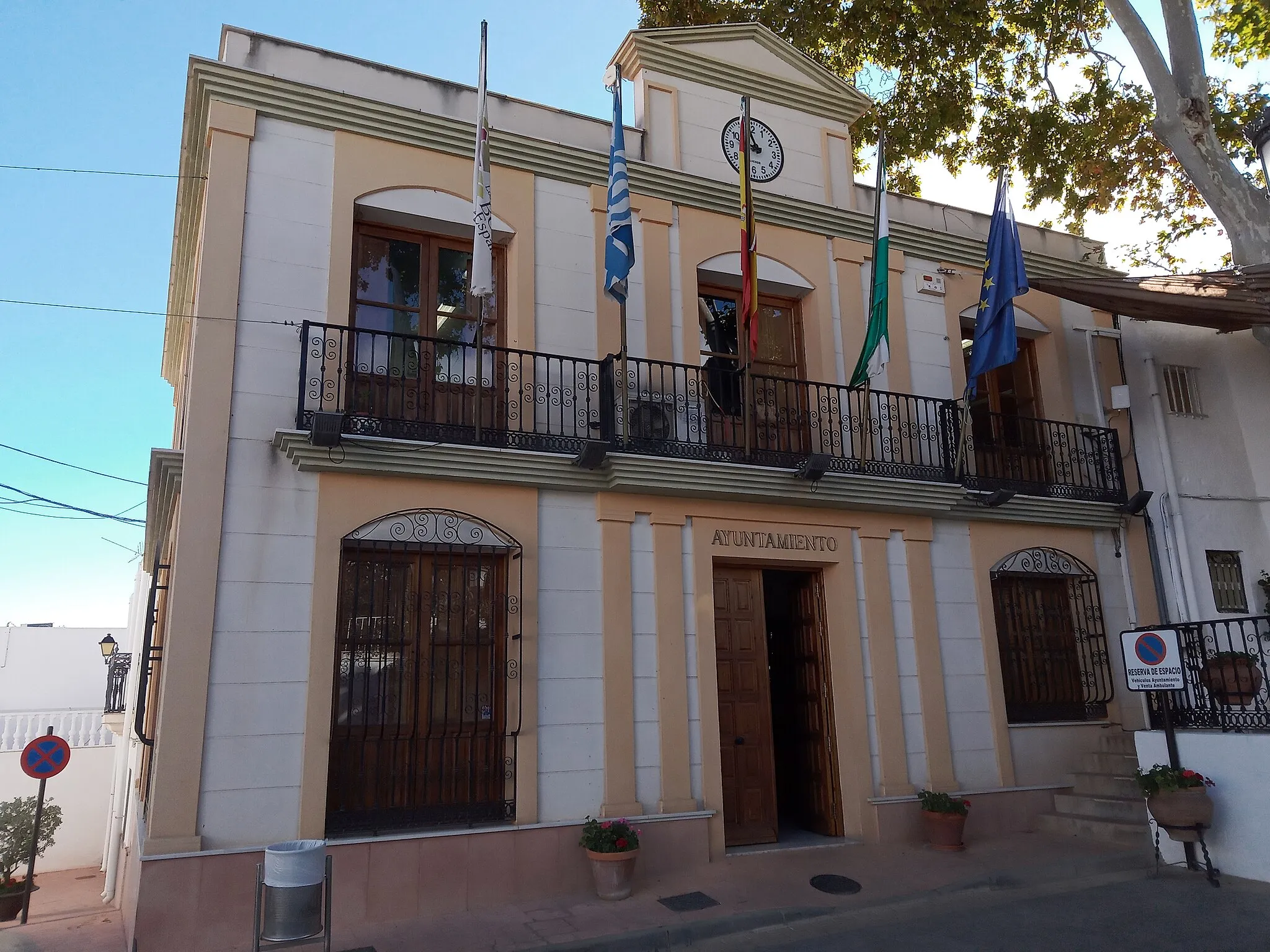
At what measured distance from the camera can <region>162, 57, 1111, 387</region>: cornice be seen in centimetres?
784

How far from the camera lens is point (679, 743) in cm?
800

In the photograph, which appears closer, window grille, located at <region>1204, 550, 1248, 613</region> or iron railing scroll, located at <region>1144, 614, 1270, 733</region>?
iron railing scroll, located at <region>1144, 614, 1270, 733</region>

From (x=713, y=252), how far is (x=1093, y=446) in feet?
17.0

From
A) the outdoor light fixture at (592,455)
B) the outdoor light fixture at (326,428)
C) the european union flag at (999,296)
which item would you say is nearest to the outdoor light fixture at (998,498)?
the european union flag at (999,296)

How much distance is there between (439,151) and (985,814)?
8.28 metres

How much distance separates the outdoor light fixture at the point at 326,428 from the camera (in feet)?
22.9

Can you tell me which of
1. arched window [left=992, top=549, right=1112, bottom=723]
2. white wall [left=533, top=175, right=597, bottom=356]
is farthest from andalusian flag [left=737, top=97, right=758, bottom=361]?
arched window [left=992, top=549, right=1112, bottom=723]

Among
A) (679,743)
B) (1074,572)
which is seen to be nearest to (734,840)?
(679,743)

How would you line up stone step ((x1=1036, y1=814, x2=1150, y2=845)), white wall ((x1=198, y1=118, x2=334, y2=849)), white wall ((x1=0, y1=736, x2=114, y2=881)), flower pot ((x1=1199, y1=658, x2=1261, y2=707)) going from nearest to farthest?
white wall ((x1=198, y1=118, x2=334, y2=849)) → flower pot ((x1=1199, y1=658, x2=1261, y2=707)) → stone step ((x1=1036, y1=814, x2=1150, y2=845)) → white wall ((x1=0, y1=736, x2=114, y2=881))

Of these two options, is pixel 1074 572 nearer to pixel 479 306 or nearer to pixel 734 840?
pixel 734 840

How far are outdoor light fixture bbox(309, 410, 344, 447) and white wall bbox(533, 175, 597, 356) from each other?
212cm

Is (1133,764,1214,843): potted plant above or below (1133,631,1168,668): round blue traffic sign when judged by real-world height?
below

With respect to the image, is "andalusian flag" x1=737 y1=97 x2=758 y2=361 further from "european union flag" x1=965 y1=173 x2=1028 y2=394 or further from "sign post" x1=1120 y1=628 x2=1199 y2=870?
"sign post" x1=1120 y1=628 x2=1199 y2=870

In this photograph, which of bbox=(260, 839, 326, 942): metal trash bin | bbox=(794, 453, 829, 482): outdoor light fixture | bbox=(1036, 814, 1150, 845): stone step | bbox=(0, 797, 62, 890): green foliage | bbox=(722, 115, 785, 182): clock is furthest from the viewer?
bbox=(0, 797, 62, 890): green foliage
